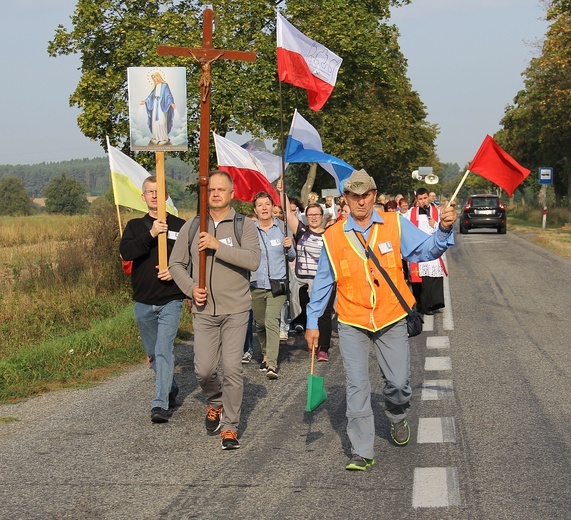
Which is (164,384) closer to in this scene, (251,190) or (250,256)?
(250,256)

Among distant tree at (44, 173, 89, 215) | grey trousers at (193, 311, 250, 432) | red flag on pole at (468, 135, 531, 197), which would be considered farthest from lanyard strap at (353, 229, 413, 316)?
distant tree at (44, 173, 89, 215)

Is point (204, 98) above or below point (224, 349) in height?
above

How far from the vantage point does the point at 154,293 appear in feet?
25.5

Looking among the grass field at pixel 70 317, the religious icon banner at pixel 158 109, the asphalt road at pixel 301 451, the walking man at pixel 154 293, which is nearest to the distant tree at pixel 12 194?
the grass field at pixel 70 317

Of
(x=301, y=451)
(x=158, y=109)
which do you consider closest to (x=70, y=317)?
(x=158, y=109)

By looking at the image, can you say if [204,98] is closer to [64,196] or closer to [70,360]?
[70,360]

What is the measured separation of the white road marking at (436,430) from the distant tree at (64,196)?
267ft

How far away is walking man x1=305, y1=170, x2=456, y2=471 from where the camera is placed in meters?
6.29

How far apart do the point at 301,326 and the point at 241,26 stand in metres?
21.5

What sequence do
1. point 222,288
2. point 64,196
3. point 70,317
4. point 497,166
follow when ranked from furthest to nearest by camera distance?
point 64,196 → point 70,317 → point 497,166 → point 222,288

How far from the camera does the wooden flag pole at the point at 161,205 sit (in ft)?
24.6

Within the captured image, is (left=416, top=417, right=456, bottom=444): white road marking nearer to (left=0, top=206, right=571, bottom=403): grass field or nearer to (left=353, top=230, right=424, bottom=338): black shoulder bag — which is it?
(left=353, top=230, right=424, bottom=338): black shoulder bag

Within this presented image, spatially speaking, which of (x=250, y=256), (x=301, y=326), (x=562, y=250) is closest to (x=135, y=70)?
(x=250, y=256)

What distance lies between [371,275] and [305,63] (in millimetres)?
7143
